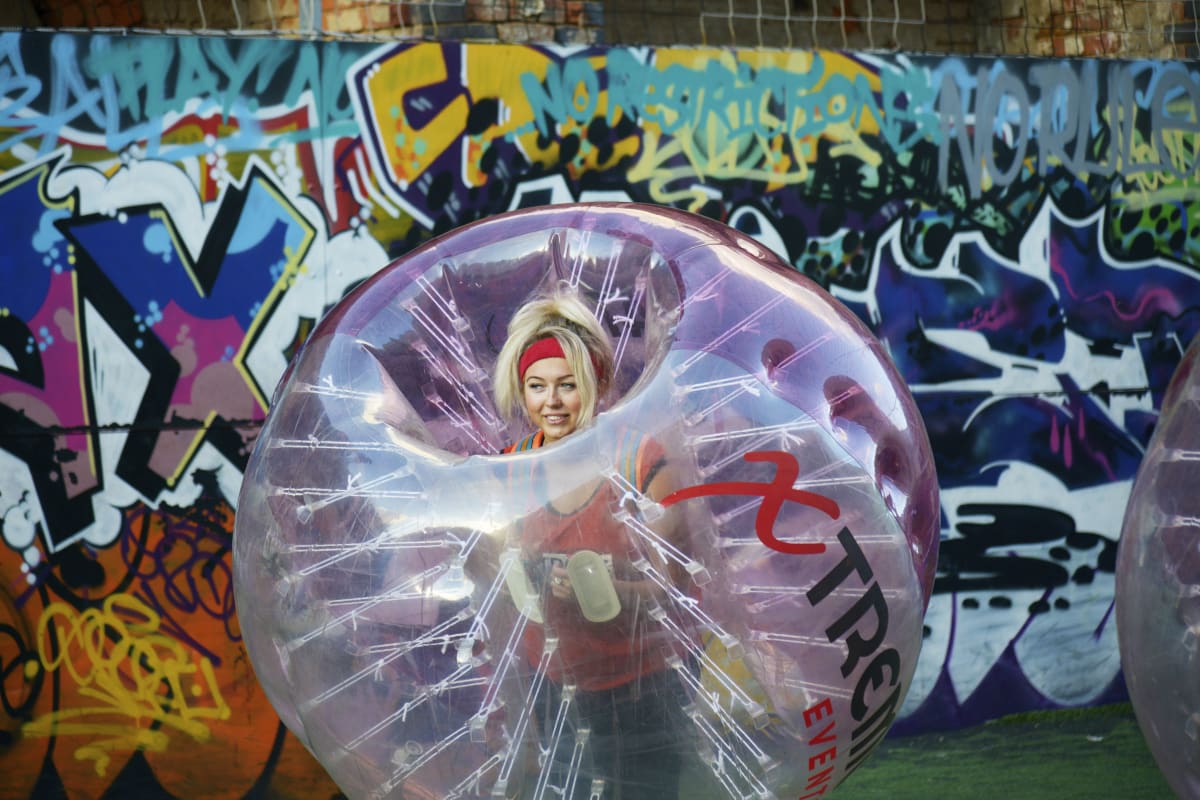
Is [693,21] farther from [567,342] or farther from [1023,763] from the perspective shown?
[567,342]

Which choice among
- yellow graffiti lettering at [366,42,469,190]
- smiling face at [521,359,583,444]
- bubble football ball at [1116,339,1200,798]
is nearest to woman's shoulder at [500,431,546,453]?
smiling face at [521,359,583,444]

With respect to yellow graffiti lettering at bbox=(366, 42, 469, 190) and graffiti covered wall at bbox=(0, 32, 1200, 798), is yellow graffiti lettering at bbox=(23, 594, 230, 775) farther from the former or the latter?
yellow graffiti lettering at bbox=(366, 42, 469, 190)

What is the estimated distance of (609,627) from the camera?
2604mm

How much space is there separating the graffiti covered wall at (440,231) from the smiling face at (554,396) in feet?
6.52

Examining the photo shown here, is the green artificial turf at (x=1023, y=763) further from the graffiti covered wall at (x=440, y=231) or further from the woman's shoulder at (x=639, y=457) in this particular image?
the woman's shoulder at (x=639, y=457)

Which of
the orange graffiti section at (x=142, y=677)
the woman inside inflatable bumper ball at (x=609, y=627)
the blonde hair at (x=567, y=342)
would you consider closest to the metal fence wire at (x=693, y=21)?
the orange graffiti section at (x=142, y=677)

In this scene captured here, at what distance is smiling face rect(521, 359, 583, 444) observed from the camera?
3.09m

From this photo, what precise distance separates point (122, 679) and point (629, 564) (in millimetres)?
2772

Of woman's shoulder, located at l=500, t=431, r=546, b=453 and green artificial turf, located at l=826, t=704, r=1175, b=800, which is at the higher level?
woman's shoulder, located at l=500, t=431, r=546, b=453

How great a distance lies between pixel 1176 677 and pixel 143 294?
11.0 ft

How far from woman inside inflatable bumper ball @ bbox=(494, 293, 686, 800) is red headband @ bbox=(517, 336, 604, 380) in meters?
0.46

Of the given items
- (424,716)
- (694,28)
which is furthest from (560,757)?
(694,28)

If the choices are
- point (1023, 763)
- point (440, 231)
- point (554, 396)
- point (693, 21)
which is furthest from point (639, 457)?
point (693, 21)

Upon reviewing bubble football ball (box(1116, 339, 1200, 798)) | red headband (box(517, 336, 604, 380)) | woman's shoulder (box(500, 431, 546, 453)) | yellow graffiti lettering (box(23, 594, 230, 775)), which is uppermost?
red headband (box(517, 336, 604, 380))
